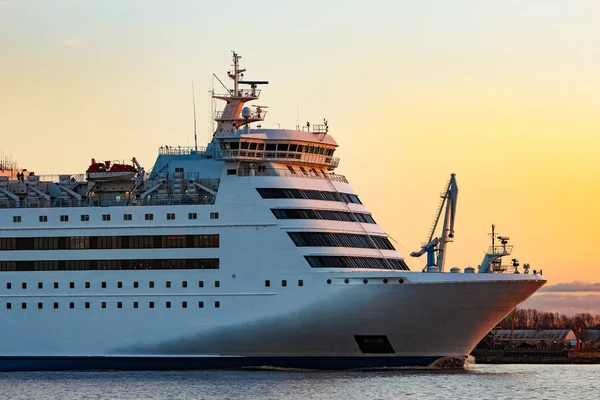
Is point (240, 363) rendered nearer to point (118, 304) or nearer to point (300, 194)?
point (118, 304)

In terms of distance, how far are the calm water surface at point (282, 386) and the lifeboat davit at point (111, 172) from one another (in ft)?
26.6

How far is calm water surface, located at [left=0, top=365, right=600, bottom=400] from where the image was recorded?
1880 inches

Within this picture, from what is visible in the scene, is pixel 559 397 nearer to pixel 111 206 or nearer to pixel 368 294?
pixel 368 294

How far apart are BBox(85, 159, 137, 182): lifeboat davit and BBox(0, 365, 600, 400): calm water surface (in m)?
8.12

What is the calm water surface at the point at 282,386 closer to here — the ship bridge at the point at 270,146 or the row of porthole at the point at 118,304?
the row of porthole at the point at 118,304

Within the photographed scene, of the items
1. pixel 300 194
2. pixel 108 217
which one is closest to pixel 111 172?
pixel 108 217

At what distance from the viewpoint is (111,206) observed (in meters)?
56.8

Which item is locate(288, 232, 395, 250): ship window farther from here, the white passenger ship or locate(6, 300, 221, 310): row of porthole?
locate(6, 300, 221, 310): row of porthole

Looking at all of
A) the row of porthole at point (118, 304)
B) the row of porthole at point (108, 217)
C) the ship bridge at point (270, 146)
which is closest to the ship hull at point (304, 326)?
the row of porthole at point (118, 304)

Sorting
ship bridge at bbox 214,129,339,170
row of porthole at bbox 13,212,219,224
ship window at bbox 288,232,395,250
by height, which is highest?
ship bridge at bbox 214,129,339,170

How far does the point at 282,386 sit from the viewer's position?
1940 inches

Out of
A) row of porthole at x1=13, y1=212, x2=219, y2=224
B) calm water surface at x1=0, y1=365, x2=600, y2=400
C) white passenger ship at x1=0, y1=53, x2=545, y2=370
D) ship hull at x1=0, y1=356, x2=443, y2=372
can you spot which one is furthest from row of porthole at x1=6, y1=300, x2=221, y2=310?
row of porthole at x1=13, y1=212, x2=219, y2=224

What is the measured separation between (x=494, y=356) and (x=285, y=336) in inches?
1720

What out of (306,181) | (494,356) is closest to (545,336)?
(494,356)
